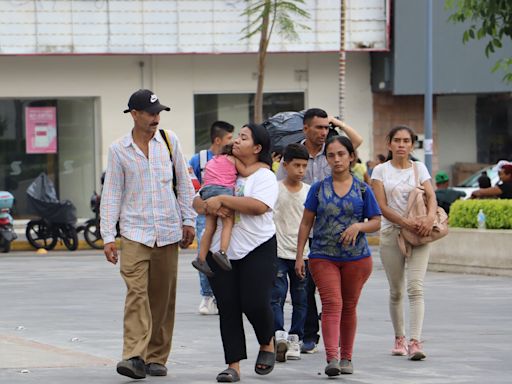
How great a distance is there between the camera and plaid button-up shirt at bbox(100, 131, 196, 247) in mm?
9586

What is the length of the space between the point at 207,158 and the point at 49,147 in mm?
17536

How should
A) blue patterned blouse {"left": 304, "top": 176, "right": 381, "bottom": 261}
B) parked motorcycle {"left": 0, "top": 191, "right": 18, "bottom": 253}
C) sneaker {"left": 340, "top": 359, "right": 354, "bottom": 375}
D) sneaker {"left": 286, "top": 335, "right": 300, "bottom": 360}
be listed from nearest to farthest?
sneaker {"left": 340, "top": 359, "right": 354, "bottom": 375}
blue patterned blouse {"left": 304, "top": 176, "right": 381, "bottom": 261}
sneaker {"left": 286, "top": 335, "right": 300, "bottom": 360}
parked motorcycle {"left": 0, "top": 191, "right": 18, "bottom": 253}

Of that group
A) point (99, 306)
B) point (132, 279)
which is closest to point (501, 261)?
A: point (99, 306)

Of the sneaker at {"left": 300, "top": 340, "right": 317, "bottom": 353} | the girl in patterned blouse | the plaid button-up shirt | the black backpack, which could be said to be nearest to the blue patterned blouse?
the girl in patterned blouse

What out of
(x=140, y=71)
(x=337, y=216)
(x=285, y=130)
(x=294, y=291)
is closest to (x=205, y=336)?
(x=294, y=291)

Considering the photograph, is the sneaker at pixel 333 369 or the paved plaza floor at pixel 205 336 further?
the paved plaza floor at pixel 205 336

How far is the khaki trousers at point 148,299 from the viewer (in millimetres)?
9414

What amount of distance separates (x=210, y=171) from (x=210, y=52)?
2125cm

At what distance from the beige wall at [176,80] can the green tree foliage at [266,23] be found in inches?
51.6

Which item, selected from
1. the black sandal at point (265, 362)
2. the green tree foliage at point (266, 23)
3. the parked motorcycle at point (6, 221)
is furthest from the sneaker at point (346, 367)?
the green tree foliage at point (266, 23)

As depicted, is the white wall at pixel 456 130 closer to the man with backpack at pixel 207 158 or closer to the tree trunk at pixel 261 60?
the tree trunk at pixel 261 60

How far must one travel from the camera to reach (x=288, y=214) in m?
11.2

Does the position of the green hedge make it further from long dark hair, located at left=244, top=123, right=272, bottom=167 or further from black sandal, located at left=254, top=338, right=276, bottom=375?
black sandal, located at left=254, top=338, right=276, bottom=375

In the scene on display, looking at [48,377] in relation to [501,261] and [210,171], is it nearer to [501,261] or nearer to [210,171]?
[210,171]
